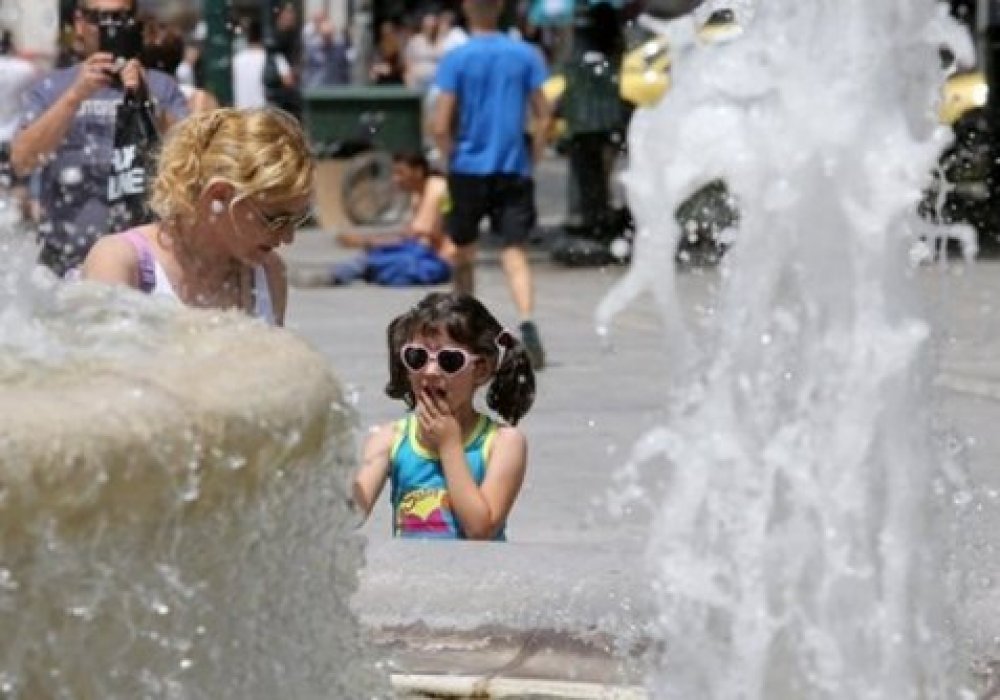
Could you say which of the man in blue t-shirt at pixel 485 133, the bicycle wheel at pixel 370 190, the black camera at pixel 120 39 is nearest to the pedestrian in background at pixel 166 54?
the black camera at pixel 120 39

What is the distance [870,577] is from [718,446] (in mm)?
262

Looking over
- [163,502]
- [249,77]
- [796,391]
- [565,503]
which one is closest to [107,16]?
[565,503]

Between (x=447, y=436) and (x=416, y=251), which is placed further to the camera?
(x=416, y=251)

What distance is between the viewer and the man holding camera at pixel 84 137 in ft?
25.1

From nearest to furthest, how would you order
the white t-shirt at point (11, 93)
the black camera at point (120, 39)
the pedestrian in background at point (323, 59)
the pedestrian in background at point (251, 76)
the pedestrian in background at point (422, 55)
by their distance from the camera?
1. the black camera at point (120, 39)
2. the white t-shirt at point (11, 93)
3. the pedestrian in background at point (251, 76)
4. the pedestrian in background at point (422, 55)
5. the pedestrian in background at point (323, 59)

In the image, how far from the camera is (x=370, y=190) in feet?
60.3

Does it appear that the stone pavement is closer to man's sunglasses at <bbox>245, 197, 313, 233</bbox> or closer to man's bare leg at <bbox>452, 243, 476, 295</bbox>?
man's bare leg at <bbox>452, 243, 476, 295</bbox>

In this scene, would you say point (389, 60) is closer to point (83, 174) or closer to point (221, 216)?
point (83, 174)

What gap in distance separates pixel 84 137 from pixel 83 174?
116 mm

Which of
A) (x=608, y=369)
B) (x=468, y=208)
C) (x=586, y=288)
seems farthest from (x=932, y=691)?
(x=586, y=288)

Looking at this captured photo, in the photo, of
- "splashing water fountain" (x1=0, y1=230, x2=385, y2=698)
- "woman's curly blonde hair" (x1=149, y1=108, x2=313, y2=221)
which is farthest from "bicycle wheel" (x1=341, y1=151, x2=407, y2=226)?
"splashing water fountain" (x1=0, y1=230, x2=385, y2=698)

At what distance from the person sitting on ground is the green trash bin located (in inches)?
116

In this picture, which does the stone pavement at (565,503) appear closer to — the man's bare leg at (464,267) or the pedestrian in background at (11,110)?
the man's bare leg at (464,267)

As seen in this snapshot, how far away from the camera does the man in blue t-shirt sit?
11.4m
